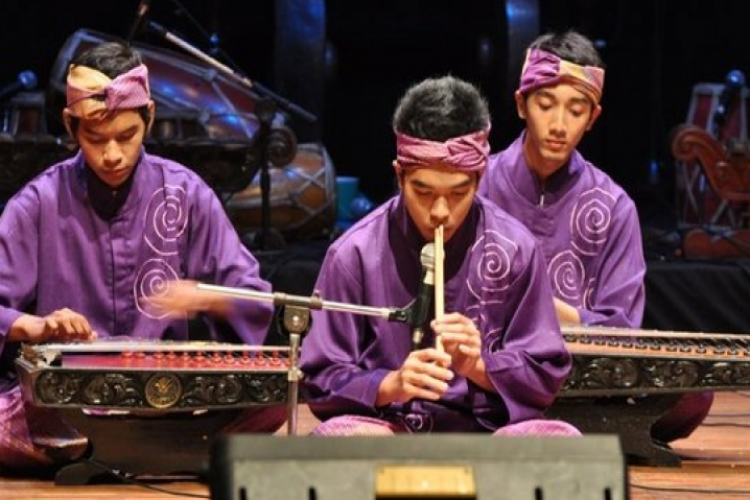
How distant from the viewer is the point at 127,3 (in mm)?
8445

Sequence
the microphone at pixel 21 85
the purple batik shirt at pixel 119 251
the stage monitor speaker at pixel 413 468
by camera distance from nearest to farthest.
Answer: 1. the stage monitor speaker at pixel 413 468
2. the purple batik shirt at pixel 119 251
3. the microphone at pixel 21 85

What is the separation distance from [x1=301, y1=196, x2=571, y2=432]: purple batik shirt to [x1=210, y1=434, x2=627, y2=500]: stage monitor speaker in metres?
1.27

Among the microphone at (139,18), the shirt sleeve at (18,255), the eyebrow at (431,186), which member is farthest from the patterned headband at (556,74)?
the microphone at (139,18)

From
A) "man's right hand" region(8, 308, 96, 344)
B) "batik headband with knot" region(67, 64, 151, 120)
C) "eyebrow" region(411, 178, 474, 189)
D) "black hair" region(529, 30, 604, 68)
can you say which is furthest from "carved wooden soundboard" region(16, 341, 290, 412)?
"black hair" region(529, 30, 604, 68)

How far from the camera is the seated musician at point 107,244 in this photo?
4.77 m

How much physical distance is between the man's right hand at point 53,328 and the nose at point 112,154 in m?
0.41

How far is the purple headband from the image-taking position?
3852mm

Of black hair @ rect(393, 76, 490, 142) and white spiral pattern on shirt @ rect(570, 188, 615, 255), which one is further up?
black hair @ rect(393, 76, 490, 142)

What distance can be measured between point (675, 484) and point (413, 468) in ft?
7.93

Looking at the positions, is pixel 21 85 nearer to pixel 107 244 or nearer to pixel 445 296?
pixel 107 244

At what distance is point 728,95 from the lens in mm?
7699

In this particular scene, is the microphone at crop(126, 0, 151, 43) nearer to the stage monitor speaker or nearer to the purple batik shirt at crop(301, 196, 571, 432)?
the purple batik shirt at crop(301, 196, 571, 432)

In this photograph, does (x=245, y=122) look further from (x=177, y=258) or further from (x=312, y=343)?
(x=312, y=343)

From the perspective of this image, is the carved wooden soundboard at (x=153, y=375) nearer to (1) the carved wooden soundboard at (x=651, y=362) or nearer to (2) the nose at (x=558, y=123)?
(1) the carved wooden soundboard at (x=651, y=362)
